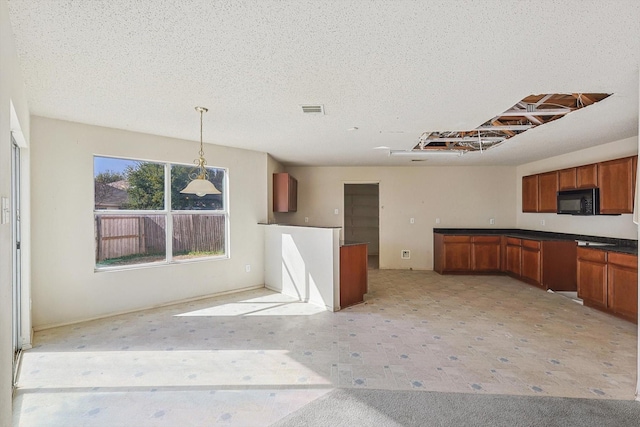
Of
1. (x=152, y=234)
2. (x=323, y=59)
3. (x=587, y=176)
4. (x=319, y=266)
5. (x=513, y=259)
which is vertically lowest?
(x=513, y=259)

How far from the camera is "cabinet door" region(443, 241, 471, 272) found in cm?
610

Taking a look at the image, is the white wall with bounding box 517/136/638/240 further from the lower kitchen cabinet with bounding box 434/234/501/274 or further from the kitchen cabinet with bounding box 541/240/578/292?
the lower kitchen cabinet with bounding box 434/234/501/274

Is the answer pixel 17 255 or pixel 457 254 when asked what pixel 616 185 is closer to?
pixel 457 254

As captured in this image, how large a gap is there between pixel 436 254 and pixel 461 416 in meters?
4.92

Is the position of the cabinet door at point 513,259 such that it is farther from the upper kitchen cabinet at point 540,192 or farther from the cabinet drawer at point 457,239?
the upper kitchen cabinet at point 540,192

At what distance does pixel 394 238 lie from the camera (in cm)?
682

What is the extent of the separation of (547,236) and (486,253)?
106 cm

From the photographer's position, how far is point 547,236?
5473mm

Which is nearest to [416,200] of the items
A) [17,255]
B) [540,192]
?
[540,192]

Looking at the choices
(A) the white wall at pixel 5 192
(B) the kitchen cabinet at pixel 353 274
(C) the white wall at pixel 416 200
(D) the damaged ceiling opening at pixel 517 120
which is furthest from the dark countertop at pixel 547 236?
(A) the white wall at pixel 5 192

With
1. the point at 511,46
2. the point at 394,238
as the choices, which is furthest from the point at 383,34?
the point at 394,238

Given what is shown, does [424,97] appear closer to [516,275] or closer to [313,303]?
[313,303]

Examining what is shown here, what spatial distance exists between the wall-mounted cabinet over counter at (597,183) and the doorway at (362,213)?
420 centimetres

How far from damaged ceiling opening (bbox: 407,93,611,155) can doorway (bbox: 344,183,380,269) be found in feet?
13.7
